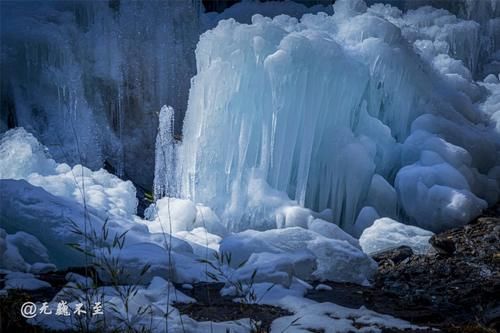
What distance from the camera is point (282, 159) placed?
7.15 meters

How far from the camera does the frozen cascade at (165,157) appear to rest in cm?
820

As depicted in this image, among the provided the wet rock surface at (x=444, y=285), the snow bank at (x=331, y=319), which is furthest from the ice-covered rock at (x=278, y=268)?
the snow bank at (x=331, y=319)

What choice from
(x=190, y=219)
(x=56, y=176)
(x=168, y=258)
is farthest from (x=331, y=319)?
(x=56, y=176)

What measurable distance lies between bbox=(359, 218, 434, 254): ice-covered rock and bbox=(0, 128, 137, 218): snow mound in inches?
110

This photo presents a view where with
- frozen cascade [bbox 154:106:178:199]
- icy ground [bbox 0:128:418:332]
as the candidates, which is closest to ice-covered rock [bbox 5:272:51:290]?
icy ground [bbox 0:128:418:332]

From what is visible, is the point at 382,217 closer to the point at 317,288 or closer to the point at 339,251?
the point at 339,251

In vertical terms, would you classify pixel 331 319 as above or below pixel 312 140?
below

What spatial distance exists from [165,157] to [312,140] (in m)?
2.33

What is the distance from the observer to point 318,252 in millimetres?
5180

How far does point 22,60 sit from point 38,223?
458 centimetres

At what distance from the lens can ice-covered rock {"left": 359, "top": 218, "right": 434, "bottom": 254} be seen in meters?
6.25

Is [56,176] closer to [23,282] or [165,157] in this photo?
[165,157]

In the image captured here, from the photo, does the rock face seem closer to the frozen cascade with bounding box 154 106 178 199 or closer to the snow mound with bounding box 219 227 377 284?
the snow mound with bounding box 219 227 377 284

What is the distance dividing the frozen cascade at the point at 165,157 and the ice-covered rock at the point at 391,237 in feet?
8.78
